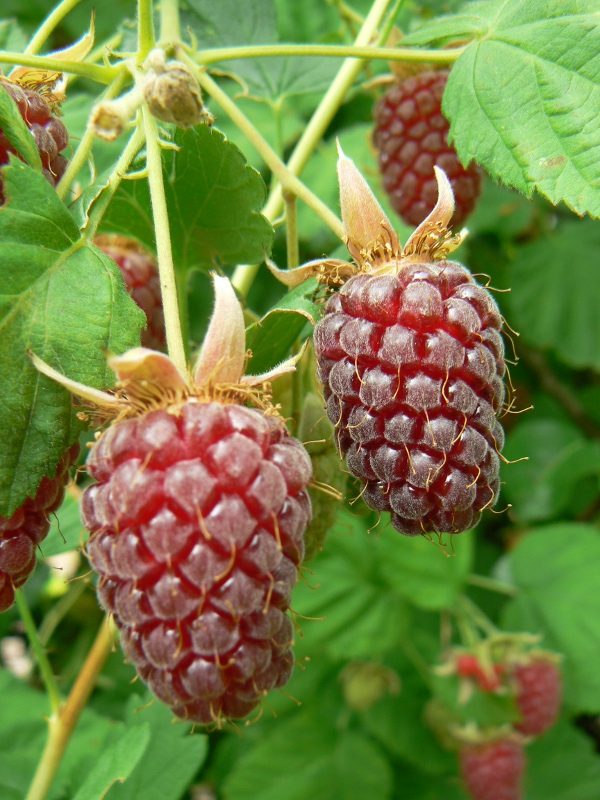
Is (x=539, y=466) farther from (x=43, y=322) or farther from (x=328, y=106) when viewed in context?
(x=43, y=322)

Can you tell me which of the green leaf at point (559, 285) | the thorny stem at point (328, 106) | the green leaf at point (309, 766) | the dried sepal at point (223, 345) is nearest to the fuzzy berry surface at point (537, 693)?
the green leaf at point (309, 766)

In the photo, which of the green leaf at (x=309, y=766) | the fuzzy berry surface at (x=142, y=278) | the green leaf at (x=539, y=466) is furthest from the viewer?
the green leaf at (x=539, y=466)

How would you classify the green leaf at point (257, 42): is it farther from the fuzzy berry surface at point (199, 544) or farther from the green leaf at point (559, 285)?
the green leaf at point (559, 285)

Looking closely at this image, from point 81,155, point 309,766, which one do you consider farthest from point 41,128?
point 309,766

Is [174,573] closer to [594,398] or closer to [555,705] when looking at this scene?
[555,705]

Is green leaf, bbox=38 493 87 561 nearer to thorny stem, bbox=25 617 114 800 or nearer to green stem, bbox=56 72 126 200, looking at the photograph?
thorny stem, bbox=25 617 114 800

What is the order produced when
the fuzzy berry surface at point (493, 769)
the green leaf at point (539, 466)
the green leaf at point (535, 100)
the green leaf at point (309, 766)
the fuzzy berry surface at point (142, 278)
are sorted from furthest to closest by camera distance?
the green leaf at point (539, 466)
the green leaf at point (309, 766)
the fuzzy berry surface at point (493, 769)
the fuzzy berry surface at point (142, 278)
the green leaf at point (535, 100)
